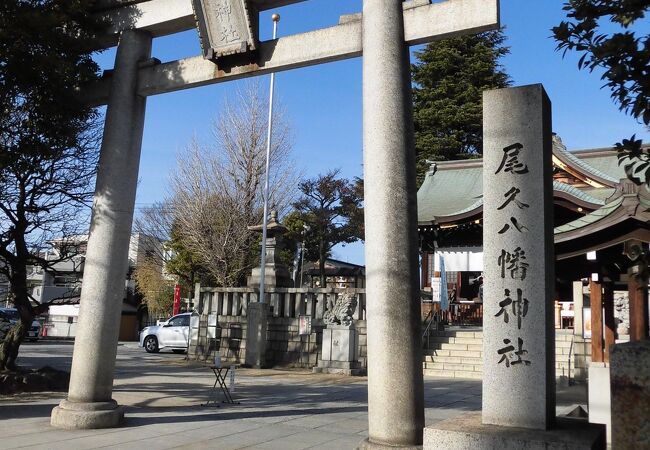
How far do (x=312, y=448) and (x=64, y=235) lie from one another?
292 inches

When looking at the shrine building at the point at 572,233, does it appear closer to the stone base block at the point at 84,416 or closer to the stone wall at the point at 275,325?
the stone wall at the point at 275,325

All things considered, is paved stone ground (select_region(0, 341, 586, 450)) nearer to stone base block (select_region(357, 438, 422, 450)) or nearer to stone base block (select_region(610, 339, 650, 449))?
stone base block (select_region(357, 438, 422, 450))

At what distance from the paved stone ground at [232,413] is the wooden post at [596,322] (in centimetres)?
230

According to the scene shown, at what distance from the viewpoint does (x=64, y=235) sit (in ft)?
37.3

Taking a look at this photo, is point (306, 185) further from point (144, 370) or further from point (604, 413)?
point (604, 413)

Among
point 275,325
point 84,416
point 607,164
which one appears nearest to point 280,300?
point 275,325

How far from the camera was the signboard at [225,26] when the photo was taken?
7.25 meters

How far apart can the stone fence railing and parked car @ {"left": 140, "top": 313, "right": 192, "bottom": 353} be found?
13.8 ft

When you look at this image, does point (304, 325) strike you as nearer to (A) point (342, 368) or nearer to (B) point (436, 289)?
(A) point (342, 368)

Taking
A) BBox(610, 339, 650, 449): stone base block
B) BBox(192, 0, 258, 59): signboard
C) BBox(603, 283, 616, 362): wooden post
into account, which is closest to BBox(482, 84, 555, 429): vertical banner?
BBox(610, 339, 650, 449): stone base block

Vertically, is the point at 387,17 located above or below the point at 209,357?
above

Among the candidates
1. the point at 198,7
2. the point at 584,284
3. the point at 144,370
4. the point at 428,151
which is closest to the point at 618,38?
the point at 198,7

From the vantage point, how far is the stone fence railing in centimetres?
1769

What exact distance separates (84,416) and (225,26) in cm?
531
